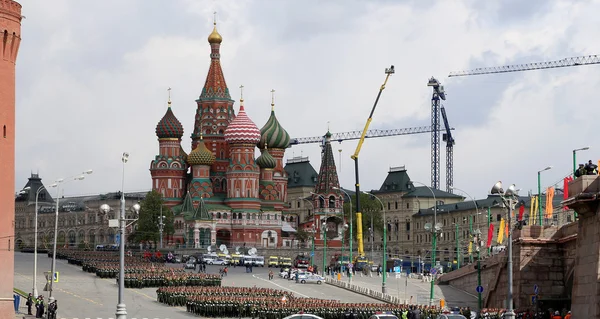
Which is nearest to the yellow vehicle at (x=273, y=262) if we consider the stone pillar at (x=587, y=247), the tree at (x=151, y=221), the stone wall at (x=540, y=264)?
the tree at (x=151, y=221)

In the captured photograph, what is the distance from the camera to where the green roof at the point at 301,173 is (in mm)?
176375

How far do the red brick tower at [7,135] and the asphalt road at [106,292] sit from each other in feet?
10.8

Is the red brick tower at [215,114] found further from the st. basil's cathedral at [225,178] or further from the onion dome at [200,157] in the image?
the onion dome at [200,157]

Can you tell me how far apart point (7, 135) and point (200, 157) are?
8353 centimetres

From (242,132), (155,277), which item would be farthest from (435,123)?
(155,277)

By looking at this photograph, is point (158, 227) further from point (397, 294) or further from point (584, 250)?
point (584, 250)

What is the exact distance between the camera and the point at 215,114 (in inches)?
5625

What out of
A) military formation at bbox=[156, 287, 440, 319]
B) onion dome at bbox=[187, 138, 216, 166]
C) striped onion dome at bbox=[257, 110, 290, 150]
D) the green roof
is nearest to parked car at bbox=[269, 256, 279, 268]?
onion dome at bbox=[187, 138, 216, 166]

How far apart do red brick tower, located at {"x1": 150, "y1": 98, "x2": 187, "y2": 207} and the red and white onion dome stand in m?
6.48

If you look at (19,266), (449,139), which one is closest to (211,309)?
(19,266)

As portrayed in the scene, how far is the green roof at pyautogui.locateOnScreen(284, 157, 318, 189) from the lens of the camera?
579 ft

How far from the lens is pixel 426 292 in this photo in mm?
73875

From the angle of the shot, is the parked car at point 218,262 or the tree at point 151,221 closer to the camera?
the parked car at point 218,262

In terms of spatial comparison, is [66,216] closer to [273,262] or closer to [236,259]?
[236,259]
